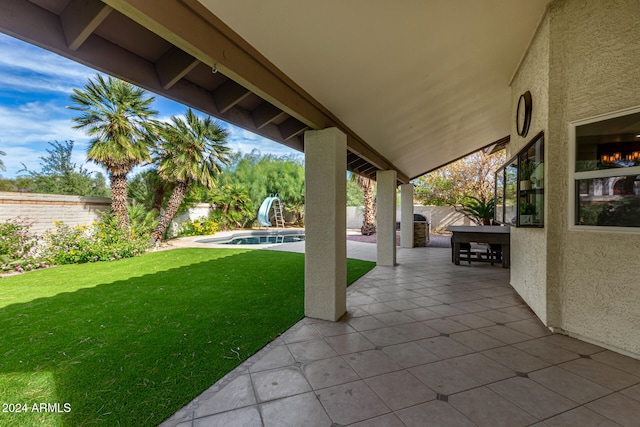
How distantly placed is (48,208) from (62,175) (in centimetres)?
1348

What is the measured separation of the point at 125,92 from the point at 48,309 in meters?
7.29

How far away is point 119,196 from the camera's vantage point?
28.9ft

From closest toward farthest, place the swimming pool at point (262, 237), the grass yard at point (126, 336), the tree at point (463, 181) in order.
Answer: the grass yard at point (126, 336) < the swimming pool at point (262, 237) < the tree at point (463, 181)

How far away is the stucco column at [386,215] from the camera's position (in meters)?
6.72

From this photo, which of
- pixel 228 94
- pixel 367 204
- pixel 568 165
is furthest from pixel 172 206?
pixel 568 165

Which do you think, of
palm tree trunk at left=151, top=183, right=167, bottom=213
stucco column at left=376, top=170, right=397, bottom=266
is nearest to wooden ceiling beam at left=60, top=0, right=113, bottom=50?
stucco column at left=376, top=170, right=397, bottom=266

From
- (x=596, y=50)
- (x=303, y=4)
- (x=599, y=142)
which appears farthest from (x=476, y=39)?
(x=303, y=4)

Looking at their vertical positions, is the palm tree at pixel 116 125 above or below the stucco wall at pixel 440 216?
A: above

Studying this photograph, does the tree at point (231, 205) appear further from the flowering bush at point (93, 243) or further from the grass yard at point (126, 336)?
the grass yard at point (126, 336)

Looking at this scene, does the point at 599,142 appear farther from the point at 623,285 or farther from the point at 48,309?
the point at 48,309

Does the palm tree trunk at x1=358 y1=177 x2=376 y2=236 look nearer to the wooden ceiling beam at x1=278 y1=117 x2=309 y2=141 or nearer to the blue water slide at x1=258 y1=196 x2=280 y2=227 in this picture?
the blue water slide at x1=258 y1=196 x2=280 y2=227

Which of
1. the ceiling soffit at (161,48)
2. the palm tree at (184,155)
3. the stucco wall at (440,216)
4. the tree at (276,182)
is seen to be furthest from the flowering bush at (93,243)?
the stucco wall at (440,216)

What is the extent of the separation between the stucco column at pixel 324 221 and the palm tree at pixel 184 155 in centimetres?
886

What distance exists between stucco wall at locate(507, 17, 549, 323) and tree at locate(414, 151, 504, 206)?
9.75 m
